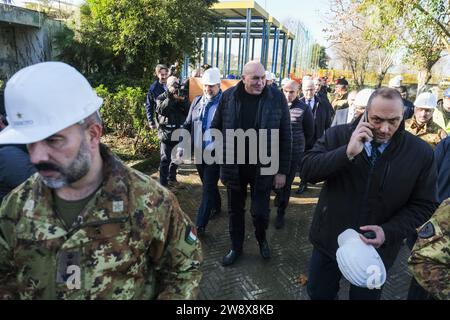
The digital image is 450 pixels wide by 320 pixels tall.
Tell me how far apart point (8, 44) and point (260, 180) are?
11.8 meters

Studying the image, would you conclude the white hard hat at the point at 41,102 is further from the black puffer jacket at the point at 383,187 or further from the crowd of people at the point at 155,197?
the black puffer jacket at the point at 383,187

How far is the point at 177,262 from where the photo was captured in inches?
60.7

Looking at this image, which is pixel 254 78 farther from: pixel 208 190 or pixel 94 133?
pixel 94 133

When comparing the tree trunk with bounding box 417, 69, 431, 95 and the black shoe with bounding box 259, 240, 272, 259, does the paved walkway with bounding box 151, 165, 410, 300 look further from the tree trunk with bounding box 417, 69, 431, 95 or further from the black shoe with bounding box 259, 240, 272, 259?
the tree trunk with bounding box 417, 69, 431, 95

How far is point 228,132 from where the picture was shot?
3.61 m

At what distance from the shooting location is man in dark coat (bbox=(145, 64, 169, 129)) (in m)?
6.06

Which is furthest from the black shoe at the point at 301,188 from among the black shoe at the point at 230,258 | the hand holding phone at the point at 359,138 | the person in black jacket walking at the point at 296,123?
the hand holding phone at the point at 359,138

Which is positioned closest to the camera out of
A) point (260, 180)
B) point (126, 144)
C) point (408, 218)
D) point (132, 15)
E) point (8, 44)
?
point (408, 218)

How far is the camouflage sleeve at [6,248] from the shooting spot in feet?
4.67

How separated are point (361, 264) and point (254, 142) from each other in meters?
1.84

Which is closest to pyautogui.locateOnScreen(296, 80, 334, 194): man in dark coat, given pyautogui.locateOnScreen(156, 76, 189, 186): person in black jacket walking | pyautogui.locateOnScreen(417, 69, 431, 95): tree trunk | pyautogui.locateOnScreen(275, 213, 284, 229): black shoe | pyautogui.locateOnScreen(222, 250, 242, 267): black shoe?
pyautogui.locateOnScreen(275, 213, 284, 229): black shoe

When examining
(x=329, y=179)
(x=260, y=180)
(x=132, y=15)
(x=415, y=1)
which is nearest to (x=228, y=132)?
(x=260, y=180)

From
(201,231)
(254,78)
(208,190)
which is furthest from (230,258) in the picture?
(254,78)

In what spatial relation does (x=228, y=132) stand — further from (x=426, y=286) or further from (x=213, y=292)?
(x=426, y=286)
